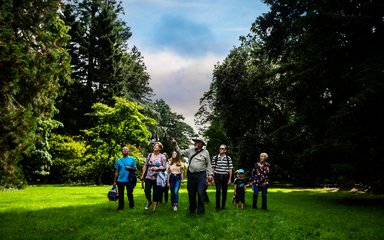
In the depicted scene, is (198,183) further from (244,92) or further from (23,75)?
(244,92)

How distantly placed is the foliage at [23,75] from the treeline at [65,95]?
0.10 feet

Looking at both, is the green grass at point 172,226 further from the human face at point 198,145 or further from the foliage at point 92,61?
the foliage at point 92,61

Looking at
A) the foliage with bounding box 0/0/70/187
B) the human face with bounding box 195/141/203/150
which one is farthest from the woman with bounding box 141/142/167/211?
the foliage with bounding box 0/0/70/187

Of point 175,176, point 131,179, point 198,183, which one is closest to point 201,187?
point 198,183

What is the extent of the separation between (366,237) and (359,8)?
547 inches

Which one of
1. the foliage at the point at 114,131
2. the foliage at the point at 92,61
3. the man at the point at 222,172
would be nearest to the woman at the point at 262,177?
the man at the point at 222,172

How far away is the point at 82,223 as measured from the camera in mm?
9766

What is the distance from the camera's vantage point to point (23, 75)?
40.6 ft

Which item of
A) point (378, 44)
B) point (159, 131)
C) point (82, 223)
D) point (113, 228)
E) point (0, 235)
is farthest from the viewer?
point (159, 131)

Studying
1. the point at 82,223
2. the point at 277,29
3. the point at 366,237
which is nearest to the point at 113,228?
the point at 82,223

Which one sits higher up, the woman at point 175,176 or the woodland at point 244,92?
the woodland at point 244,92

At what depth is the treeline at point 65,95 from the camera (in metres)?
12.3

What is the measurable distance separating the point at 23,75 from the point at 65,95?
120 feet

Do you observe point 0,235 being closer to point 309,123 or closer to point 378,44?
point 309,123
